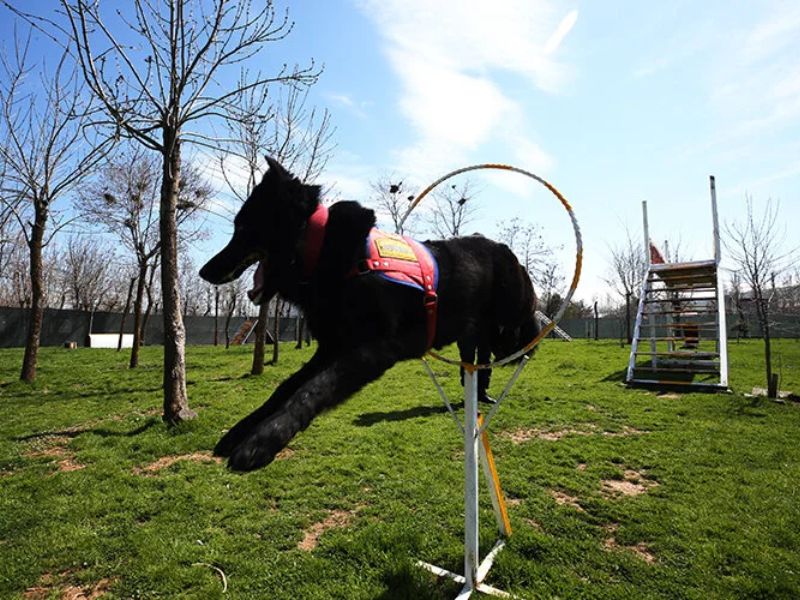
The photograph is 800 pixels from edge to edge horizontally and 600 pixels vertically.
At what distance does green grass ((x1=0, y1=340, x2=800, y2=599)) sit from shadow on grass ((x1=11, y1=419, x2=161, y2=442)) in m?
0.07

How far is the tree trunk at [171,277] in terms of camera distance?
7812 millimetres

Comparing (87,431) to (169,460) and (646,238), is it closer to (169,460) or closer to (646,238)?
(169,460)

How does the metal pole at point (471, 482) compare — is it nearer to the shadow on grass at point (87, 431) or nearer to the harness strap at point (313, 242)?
the harness strap at point (313, 242)

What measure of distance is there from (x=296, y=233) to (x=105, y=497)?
551 centimetres

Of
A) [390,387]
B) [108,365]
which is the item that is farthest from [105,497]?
[108,365]

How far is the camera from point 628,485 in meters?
5.93

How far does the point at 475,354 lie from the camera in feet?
10.9

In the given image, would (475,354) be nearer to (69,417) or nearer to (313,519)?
(313,519)

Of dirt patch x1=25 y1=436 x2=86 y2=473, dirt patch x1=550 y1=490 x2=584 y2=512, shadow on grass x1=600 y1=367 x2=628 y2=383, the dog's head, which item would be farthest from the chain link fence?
the dog's head

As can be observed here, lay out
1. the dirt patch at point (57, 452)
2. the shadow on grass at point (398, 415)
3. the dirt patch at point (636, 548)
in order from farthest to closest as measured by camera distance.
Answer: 1. the shadow on grass at point (398, 415)
2. the dirt patch at point (57, 452)
3. the dirt patch at point (636, 548)

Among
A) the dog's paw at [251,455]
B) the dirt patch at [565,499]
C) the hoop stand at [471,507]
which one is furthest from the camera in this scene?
the dirt patch at [565,499]

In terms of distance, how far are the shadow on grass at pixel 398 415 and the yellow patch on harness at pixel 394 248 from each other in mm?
7028

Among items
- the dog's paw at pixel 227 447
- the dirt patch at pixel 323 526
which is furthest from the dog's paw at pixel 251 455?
the dirt patch at pixel 323 526

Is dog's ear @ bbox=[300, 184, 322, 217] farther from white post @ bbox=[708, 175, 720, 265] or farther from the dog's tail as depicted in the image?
white post @ bbox=[708, 175, 720, 265]
